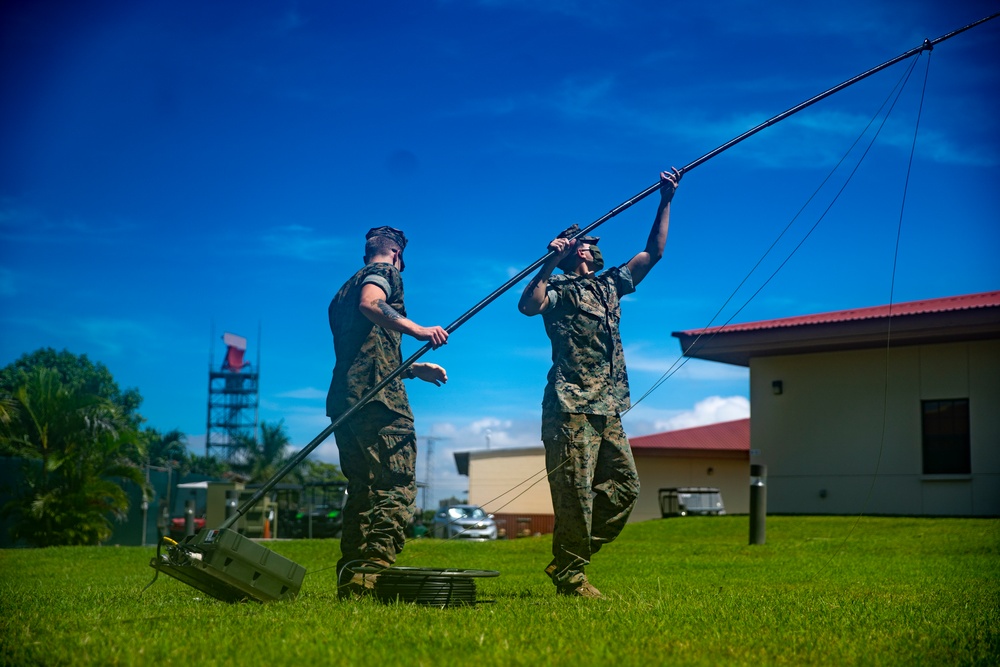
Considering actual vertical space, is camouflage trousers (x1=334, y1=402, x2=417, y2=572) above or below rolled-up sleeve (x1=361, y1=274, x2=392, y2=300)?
A: below

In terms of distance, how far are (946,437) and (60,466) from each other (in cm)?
1778

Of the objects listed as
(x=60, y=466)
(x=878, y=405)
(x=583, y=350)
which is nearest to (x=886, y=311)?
(x=878, y=405)

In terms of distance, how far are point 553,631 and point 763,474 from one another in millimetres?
9606

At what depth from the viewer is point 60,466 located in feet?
67.9

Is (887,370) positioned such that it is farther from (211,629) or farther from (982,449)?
(211,629)

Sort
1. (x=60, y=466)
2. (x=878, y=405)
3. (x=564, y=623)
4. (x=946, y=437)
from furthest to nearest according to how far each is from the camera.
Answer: (x=60, y=466) < (x=878, y=405) < (x=946, y=437) < (x=564, y=623)

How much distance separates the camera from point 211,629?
3943 millimetres

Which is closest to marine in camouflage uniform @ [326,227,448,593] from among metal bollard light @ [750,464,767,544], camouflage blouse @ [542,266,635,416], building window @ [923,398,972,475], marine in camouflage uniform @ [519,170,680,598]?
marine in camouflage uniform @ [519,170,680,598]

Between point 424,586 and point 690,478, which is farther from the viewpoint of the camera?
point 690,478

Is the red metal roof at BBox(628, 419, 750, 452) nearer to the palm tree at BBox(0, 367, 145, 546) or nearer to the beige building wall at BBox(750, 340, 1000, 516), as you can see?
the beige building wall at BBox(750, 340, 1000, 516)

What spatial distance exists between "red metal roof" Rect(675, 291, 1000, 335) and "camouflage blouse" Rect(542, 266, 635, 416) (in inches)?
467

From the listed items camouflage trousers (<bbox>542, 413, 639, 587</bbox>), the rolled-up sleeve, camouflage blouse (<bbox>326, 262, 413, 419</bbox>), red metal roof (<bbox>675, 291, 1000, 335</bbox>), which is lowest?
camouflage trousers (<bbox>542, 413, 639, 587</bbox>)

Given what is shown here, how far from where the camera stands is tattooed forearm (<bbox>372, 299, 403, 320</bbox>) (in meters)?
5.41

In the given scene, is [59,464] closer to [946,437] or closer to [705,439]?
[946,437]
